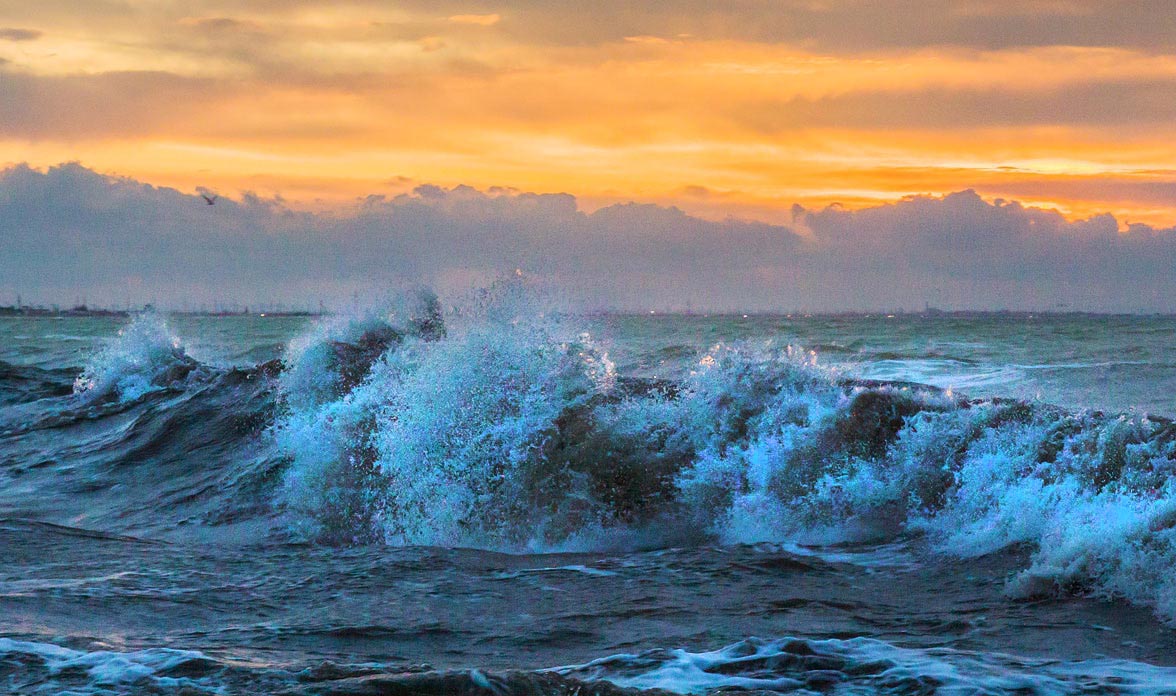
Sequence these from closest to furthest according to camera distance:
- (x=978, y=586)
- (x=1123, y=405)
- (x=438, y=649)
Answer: (x=438, y=649)
(x=978, y=586)
(x=1123, y=405)

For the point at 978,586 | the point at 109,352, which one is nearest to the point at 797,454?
the point at 978,586

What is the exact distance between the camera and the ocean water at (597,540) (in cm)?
465

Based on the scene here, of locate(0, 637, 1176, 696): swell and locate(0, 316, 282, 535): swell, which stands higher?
locate(0, 637, 1176, 696): swell

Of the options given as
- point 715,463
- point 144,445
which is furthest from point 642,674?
point 144,445

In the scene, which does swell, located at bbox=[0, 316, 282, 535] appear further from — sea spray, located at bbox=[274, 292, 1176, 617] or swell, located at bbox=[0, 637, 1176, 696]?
swell, located at bbox=[0, 637, 1176, 696]

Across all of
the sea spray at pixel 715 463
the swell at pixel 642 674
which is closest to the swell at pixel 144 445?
the sea spray at pixel 715 463

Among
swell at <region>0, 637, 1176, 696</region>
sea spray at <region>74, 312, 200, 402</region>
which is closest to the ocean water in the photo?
swell at <region>0, 637, 1176, 696</region>

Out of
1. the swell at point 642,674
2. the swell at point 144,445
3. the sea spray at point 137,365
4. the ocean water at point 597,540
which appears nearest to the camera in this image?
the swell at point 642,674

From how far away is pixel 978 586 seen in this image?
5.89 m

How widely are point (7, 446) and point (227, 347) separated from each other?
2983 centimetres

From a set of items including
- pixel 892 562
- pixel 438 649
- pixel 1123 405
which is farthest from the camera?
pixel 1123 405

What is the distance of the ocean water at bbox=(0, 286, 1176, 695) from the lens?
4.65m

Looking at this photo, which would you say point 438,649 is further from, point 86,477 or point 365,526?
point 86,477

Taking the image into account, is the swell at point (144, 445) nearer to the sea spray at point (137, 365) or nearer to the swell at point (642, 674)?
the sea spray at point (137, 365)
